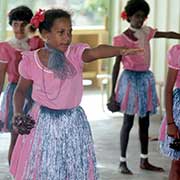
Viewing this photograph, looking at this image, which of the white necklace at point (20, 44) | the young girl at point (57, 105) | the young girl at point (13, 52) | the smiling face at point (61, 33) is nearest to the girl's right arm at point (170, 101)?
the young girl at point (57, 105)

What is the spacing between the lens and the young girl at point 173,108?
3.02 m

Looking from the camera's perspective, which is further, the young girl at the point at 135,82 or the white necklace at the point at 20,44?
the young girl at the point at 135,82

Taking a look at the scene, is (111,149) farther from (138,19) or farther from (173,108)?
(173,108)

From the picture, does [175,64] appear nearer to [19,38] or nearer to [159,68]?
[19,38]

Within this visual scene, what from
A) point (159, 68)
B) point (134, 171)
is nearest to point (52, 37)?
point (134, 171)

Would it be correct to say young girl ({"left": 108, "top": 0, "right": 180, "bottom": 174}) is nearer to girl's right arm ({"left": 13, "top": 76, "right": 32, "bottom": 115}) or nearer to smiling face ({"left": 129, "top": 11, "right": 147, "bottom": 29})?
smiling face ({"left": 129, "top": 11, "right": 147, "bottom": 29})

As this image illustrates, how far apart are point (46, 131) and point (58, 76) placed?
0.28m

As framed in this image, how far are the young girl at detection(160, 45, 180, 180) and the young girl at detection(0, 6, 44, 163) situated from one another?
100cm

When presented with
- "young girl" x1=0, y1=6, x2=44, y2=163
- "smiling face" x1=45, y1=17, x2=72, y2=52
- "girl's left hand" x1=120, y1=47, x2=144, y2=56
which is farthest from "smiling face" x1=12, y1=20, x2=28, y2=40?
"girl's left hand" x1=120, y1=47, x2=144, y2=56

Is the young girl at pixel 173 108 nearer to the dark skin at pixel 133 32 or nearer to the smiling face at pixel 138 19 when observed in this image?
the dark skin at pixel 133 32

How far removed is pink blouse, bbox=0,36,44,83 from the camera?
3.78m

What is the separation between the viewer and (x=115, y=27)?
24.0ft

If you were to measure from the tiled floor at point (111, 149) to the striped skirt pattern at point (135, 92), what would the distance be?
0.48m

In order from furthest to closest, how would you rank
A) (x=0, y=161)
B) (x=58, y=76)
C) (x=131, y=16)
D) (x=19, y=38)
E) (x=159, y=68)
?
(x=159, y=68) → (x=0, y=161) → (x=131, y=16) → (x=19, y=38) → (x=58, y=76)
